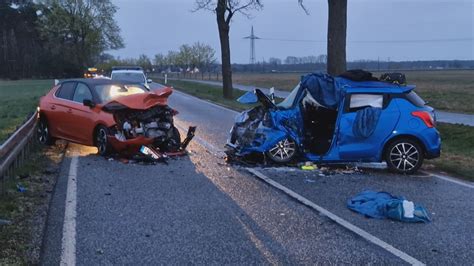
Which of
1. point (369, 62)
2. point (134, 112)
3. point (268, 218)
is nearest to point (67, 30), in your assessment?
point (134, 112)

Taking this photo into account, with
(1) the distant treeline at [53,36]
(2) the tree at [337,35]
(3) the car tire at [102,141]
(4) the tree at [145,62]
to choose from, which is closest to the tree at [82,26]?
(1) the distant treeline at [53,36]

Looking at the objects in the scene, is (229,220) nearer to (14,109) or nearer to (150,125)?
(150,125)

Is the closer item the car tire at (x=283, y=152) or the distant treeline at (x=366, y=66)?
the car tire at (x=283, y=152)

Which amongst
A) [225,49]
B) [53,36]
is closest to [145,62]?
[53,36]

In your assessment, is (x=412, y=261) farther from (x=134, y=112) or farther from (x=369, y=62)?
(x=369, y=62)

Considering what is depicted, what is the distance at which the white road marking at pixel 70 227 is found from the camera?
5.02 meters

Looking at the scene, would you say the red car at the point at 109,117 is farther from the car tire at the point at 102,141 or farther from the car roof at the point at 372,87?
the car roof at the point at 372,87

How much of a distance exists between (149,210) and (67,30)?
77892mm

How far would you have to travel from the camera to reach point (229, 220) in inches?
248

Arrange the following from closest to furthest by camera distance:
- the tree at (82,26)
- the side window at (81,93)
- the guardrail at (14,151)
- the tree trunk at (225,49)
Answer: the guardrail at (14,151)
the side window at (81,93)
the tree trunk at (225,49)
the tree at (82,26)

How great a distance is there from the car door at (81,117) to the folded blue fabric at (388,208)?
5.89 m

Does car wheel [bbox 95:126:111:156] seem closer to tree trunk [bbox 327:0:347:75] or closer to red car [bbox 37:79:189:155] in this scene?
red car [bbox 37:79:189:155]

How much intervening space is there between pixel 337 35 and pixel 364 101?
7655 mm

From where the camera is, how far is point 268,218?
6.41 m
